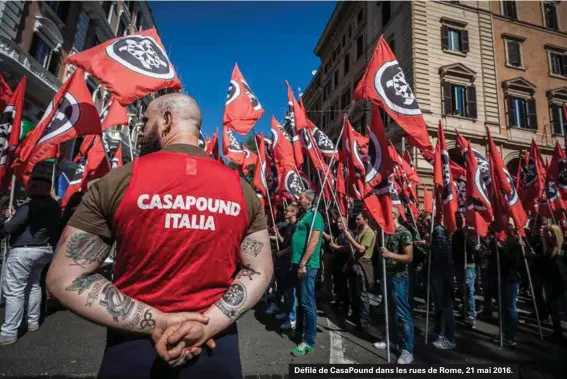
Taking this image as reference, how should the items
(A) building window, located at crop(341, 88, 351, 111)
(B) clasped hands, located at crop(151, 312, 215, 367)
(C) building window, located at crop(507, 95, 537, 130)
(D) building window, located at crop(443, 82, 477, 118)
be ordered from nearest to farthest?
(B) clasped hands, located at crop(151, 312, 215, 367), (D) building window, located at crop(443, 82, 477, 118), (C) building window, located at crop(507, 95, 537, 130), (A) building window, located at crop(341, 88, 351, 111)

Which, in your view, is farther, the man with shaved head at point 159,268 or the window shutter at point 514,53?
the window shutter at point 514,53

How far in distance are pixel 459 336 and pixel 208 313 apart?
17.5 ft

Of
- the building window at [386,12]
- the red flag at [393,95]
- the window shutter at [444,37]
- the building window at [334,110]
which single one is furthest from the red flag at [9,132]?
the building window at [334,110]

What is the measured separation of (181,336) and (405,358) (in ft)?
11.8

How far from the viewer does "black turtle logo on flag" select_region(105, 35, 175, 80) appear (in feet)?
13.4

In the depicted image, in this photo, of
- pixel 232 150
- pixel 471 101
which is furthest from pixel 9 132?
pixel 471 101


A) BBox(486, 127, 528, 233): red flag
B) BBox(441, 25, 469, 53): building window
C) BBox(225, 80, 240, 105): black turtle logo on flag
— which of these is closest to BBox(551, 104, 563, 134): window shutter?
BBox(441, 25, 469, 53): building window

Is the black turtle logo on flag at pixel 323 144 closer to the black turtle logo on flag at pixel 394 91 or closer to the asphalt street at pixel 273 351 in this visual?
the black turtle logo on flag at pixel 394 91

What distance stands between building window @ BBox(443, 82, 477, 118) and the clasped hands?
18.6 metres

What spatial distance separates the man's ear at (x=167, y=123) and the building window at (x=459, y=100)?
18272 mm

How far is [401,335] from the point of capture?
3.94 metres

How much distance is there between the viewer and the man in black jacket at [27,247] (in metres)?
3.89

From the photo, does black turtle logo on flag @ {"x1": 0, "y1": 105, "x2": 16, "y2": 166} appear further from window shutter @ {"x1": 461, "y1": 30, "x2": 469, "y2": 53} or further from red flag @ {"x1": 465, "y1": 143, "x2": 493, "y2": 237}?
window shutter @ {"x1": 461, "y1": 30, "x2": 469, "y2": 53}

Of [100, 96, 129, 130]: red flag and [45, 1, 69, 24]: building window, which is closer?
[100, 96, 129, 130]: red flag
